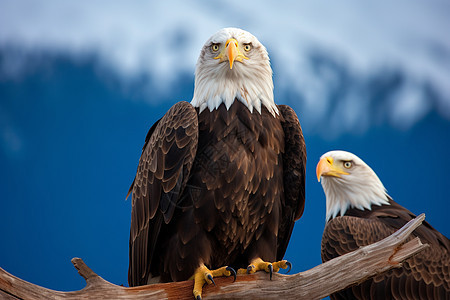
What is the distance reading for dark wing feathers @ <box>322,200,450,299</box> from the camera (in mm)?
4152

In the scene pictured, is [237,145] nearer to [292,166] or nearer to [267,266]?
[292,166]

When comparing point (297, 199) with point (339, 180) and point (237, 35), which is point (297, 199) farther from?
point (339, 180)

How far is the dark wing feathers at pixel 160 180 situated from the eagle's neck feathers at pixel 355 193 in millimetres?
2308

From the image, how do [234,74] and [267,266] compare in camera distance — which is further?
[234,74]

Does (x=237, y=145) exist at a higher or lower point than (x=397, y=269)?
higher

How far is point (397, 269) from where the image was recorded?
13.8ft

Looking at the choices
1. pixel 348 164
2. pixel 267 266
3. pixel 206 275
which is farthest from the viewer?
pixel 348 164

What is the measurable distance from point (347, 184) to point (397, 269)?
1106 mm

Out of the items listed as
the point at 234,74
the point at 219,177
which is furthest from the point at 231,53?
the point at 219,177

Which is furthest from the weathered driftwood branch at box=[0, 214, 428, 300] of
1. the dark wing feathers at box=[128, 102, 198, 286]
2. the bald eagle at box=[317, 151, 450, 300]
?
the bald eagle at box=[317, 151, 450, 300]

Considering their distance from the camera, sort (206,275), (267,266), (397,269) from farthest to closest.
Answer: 1. (397,269)
2. (267,266)
3. (206,275)

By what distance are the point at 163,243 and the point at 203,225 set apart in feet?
1.10

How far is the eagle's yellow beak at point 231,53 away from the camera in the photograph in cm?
325

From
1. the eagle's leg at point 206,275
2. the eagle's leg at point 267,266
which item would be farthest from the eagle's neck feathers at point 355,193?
the eagle's leg at point 206,275
